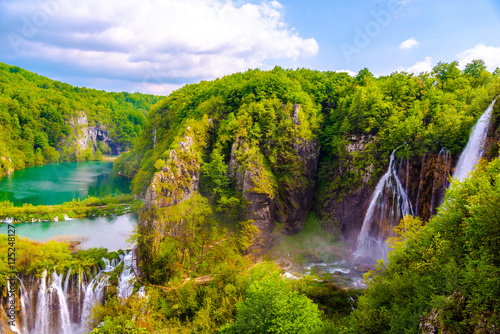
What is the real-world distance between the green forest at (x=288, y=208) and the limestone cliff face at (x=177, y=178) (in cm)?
14

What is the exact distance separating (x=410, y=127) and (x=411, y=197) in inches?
265

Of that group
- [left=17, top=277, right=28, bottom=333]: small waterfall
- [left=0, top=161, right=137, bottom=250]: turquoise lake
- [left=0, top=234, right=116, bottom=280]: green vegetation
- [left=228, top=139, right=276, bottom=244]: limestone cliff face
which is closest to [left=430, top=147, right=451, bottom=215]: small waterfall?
[left=228, top=139, right=276, bottom=244]: limestone cliff face

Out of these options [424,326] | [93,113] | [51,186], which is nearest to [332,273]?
[424,326]

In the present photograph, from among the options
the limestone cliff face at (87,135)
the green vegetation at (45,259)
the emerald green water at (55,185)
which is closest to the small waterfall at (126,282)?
the green vegetation at (45,259)

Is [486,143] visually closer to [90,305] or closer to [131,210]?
[90,305]

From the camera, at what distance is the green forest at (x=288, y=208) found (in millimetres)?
13750

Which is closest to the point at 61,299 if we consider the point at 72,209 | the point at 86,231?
the point at 86,231

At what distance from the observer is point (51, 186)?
2463 inches

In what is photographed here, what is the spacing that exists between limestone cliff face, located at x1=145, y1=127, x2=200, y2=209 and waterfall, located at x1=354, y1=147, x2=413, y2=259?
18501mm

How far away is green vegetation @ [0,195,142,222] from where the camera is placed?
4181 cm

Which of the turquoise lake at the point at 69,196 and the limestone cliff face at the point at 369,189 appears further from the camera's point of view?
the turquoise lake at the point at 69,196

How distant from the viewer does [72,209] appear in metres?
45.6

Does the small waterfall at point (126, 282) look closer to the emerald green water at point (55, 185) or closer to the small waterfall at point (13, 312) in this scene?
the small waterfall at point (13, 312)

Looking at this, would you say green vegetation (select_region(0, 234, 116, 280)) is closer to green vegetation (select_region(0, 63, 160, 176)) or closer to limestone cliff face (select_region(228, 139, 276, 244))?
limestone cliff face (select_region(228, 139, 276, 244))
